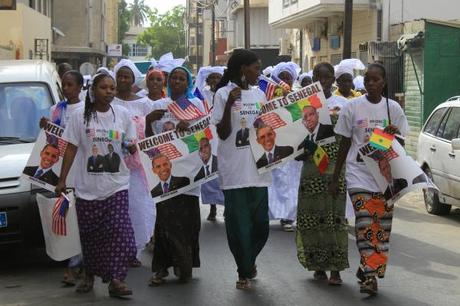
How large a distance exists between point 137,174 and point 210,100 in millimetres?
3441

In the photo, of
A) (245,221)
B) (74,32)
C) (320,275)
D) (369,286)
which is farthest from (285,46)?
(369,286)

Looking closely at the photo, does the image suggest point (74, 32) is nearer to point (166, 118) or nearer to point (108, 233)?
point (166, 118)

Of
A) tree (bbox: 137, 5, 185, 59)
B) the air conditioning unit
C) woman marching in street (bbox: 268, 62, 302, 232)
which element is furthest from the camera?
tree (bbox: 137, 5, 185, 59)

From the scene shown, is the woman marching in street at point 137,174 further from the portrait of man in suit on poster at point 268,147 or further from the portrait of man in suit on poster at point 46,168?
the portrait of man in suit on poster at point 268,147

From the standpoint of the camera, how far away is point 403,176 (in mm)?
6371

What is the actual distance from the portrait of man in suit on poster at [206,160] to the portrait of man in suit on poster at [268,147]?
0.68 meters

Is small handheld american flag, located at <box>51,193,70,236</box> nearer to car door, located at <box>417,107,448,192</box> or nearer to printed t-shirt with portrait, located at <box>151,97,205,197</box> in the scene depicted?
printed t-shirt with portrait, located at <box>151,97,205,197</box>

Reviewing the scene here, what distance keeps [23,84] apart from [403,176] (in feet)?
14.5

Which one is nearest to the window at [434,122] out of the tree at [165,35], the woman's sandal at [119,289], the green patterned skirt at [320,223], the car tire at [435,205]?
the car tire at [435,205]

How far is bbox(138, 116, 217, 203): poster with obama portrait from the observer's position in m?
6.95

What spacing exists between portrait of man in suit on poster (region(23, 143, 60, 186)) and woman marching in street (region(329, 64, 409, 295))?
2.51 m

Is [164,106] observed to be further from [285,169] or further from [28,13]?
[28,13]

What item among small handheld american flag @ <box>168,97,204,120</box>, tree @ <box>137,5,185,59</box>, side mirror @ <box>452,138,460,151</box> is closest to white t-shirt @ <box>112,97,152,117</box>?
small handheld american flag @ <box>168,97,204,120</box>

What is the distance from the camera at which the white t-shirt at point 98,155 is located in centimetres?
636
